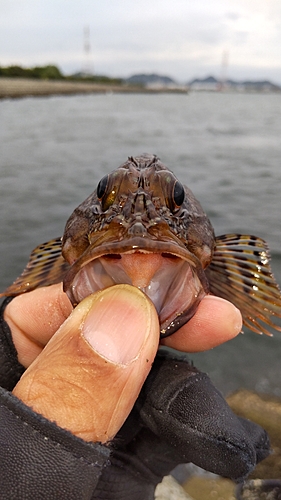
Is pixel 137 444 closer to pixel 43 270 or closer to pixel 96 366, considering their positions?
pixel 96 366

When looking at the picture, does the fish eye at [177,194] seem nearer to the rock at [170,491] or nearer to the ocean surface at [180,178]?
the rock at [170,491]

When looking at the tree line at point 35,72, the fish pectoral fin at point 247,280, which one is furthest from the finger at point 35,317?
the tree line at point 35,72

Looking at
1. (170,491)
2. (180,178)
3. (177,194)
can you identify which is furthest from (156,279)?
(180,178)

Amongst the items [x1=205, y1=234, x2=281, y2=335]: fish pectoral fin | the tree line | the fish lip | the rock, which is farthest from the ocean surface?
the tree line

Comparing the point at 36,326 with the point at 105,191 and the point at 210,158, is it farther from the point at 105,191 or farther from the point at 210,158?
the point at 210,158

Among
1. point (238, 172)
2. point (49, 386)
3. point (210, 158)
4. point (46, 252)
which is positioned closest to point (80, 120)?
point (210, 158)

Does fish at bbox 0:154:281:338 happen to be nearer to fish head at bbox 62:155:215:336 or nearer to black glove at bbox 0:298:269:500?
fish head at bbox 62:155:215:336
